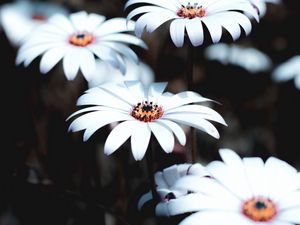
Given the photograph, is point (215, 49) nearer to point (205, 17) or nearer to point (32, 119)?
point (32, 119)

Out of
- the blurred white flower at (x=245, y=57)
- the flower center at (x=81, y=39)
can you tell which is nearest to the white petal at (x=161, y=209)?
the flower center at (x=81, y=39)

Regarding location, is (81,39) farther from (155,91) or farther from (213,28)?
(213,28)

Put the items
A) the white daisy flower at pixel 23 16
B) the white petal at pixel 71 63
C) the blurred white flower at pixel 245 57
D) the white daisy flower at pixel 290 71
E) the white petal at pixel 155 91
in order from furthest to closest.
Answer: the blurred white flower at pixel 245 57 → the white daisy flower at pixel 23 16 → the white daisy flower at pixel 290 71 → the white petal at pixel 71 63 → the white petal at pixel 155 91

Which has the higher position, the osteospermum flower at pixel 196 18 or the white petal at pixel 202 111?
the osteospermum flower at pixel 196 18

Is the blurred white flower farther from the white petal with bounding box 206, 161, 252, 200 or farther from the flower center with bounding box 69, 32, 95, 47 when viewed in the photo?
the white petal with bounding box 206, 161, 252, 200

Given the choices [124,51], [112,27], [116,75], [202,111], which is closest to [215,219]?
[202,111]

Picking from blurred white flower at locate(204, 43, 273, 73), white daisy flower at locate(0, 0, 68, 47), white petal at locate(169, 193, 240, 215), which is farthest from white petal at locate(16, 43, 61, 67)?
blurred white flower at locate(204, 43, 273, 73)

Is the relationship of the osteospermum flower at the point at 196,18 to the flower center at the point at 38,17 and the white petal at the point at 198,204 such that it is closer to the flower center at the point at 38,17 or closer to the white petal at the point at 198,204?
the white petal at the point at 198,204

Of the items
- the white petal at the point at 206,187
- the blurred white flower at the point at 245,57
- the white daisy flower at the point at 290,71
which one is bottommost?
the white petal at the point at 206,187
